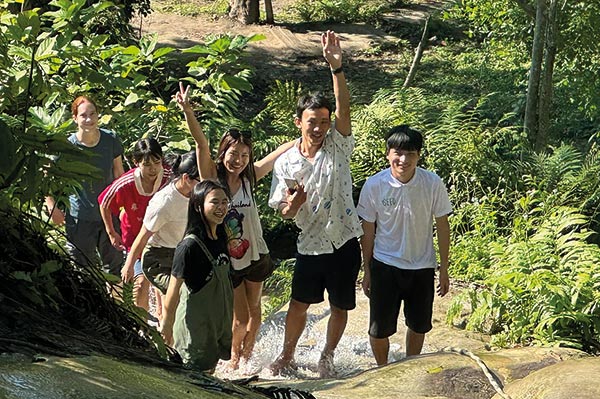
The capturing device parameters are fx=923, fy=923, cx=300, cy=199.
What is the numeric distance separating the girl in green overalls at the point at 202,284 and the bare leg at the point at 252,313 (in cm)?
101

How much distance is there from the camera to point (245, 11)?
23891 millimetres

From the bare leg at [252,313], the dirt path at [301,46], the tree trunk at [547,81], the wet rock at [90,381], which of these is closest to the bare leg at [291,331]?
the bare leg at [252,313]

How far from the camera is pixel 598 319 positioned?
23.1ft

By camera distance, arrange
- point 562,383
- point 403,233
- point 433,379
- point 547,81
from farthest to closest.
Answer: point 547,81 → point 403,233 → point 433,379 → point 562,383

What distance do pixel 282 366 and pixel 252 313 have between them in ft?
1.55

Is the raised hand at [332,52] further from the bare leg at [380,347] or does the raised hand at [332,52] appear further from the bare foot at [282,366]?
the bare foot at [282,366]

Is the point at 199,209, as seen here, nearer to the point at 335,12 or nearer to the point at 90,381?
the point at 90,381

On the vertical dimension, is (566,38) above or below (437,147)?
above

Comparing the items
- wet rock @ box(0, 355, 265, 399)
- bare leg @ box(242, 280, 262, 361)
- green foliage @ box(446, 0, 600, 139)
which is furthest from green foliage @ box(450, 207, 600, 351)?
green foliage @ box(446, 0, 600, 139)

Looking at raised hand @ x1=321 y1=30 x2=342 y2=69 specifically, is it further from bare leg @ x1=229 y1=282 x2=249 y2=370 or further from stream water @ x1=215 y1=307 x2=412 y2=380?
stream water @ x1=215 y1=307 x2=412 y2=380

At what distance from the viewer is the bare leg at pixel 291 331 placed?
6477 millimetres

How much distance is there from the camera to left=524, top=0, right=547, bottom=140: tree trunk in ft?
40.1

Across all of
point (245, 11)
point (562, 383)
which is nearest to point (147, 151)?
point (562, 383)

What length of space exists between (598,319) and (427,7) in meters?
21.1
